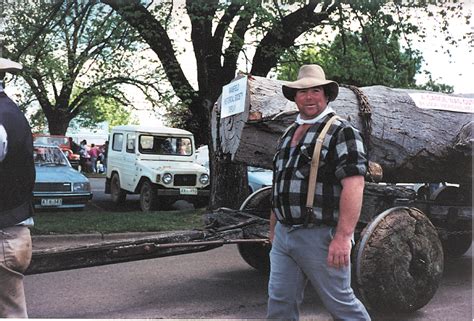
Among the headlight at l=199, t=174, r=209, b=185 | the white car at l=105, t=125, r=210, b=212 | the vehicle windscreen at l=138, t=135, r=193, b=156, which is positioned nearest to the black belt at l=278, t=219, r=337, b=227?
the white car at l=105, t=125, r=210, b=212

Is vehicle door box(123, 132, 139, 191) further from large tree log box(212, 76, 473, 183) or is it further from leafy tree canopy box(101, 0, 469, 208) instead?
large tree log box(212, 76, 473, 183)

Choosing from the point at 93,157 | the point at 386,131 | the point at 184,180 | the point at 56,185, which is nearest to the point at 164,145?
the point at 184,180

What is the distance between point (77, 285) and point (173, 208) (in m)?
7.66

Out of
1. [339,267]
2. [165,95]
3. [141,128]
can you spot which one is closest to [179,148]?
[141,128]

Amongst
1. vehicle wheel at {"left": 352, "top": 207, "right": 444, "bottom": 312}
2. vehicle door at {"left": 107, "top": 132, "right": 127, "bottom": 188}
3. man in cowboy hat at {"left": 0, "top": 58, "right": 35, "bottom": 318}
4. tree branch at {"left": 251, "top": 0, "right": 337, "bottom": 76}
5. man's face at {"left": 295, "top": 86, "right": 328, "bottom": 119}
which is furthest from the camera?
vehicle door at {"left": 107, "top": 132, "right": 127, "bottom": 188}

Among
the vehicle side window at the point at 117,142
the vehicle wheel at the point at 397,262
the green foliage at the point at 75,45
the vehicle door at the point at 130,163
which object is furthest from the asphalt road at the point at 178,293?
the vehicle side window at the point at 117,142

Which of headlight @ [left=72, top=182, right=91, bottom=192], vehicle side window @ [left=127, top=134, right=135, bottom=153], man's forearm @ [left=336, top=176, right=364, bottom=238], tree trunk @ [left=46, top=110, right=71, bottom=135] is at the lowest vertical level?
headlight @ [left=72, top=182, right=91, bottom=192]

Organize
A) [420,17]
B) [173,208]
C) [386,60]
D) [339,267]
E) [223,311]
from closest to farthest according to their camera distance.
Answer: [339,267], [223,311], [420,17], [386,60], [173,208]

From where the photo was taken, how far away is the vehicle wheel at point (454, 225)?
5844mm

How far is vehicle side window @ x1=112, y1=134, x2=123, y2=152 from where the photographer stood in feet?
45.1

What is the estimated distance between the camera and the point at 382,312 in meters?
4.29

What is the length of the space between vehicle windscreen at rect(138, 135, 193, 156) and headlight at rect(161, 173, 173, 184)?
118cm

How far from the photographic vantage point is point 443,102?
5109 mm

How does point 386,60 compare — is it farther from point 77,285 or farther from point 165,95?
point 77,285
